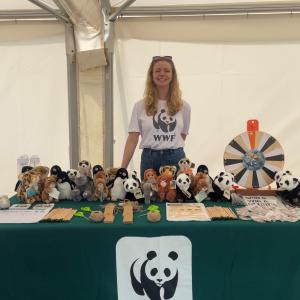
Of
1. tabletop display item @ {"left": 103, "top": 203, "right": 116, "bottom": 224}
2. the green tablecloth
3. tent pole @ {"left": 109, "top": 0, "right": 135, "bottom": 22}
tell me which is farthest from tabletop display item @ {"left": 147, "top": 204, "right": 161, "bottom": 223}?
tent pole @ {"left": 109, "top": 0, "right": 135, "bottom": 22}

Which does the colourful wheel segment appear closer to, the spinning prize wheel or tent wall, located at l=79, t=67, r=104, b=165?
the spinning prize wheel

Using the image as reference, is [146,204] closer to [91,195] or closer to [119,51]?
[91,195]

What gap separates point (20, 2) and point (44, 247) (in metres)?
1.87

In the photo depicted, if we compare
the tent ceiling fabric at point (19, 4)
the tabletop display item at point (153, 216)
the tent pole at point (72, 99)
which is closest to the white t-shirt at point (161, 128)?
the tabletop display item at point (153, 216)

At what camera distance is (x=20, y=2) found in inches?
89.6

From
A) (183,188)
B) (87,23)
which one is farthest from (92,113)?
(183,188)

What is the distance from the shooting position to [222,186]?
1320 millimetres

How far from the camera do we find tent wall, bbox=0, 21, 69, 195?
2455 millimetres

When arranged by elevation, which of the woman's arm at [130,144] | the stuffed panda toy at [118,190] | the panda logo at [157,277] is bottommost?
the panda logo at [157,277]

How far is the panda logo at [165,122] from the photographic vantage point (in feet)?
5.70

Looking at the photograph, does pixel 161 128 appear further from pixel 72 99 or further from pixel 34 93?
pixel 34 93

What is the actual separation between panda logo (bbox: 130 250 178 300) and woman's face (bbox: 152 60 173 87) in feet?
3.15

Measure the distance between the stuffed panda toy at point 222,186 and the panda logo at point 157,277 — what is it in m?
0.35

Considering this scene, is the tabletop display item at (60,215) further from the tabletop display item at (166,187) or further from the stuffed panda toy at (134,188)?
the tabletop display item at (166,187)
